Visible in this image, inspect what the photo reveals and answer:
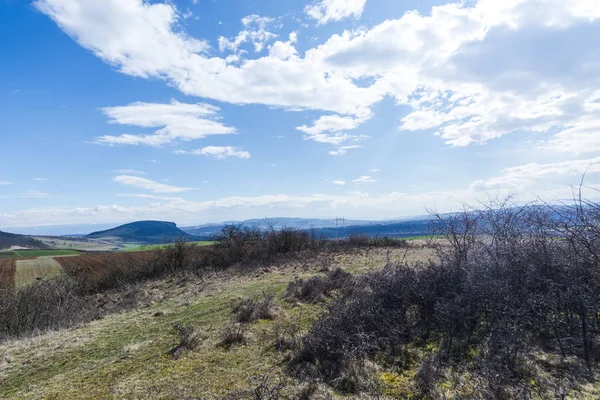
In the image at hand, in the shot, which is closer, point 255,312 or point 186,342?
point 186,342

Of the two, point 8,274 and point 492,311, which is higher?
point 492,311

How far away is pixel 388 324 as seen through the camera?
238 inches

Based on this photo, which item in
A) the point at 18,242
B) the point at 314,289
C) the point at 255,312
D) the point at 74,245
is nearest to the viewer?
the point at 255,312

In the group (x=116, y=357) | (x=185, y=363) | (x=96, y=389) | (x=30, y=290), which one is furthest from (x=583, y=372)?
(x=30, y=290)

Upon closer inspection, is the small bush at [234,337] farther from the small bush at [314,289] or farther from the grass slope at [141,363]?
the small bush at [314,289]

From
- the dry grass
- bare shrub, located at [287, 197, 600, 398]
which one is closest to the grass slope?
the dry grass

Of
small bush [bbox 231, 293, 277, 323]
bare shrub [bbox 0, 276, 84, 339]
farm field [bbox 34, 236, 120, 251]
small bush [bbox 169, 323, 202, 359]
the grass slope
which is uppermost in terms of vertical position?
small bush [bbox 231, 293, 277, 323]

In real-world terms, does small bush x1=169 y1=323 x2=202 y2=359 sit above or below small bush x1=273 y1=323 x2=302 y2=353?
below

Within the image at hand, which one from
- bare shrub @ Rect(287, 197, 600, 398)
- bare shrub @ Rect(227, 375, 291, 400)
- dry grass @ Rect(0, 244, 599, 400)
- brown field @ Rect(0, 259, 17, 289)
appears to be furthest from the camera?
brown field @ Rect(0, 259, 17, 289)

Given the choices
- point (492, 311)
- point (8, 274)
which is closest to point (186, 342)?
point (492, 311)

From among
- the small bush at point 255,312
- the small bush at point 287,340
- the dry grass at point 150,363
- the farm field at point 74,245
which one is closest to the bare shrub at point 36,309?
the dry grass at point 150,363

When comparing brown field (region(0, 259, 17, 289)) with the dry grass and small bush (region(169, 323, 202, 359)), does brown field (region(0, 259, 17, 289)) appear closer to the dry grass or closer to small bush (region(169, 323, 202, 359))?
the dry grass

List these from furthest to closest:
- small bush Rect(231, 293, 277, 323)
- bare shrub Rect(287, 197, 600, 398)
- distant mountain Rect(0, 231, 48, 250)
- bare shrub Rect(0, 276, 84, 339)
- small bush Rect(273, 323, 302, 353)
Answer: distant mountain Rect(0, 231, 48, 250) → bare shrub Rect(0, 276, 84, 339) → small bush Rect(231, 293, 277, 323) → small bush Rect(273, 323, 302, 353) → bare shrub Rect(287, 197, 600, 398)

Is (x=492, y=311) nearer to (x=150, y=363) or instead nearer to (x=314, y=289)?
(x=314, y=289)
